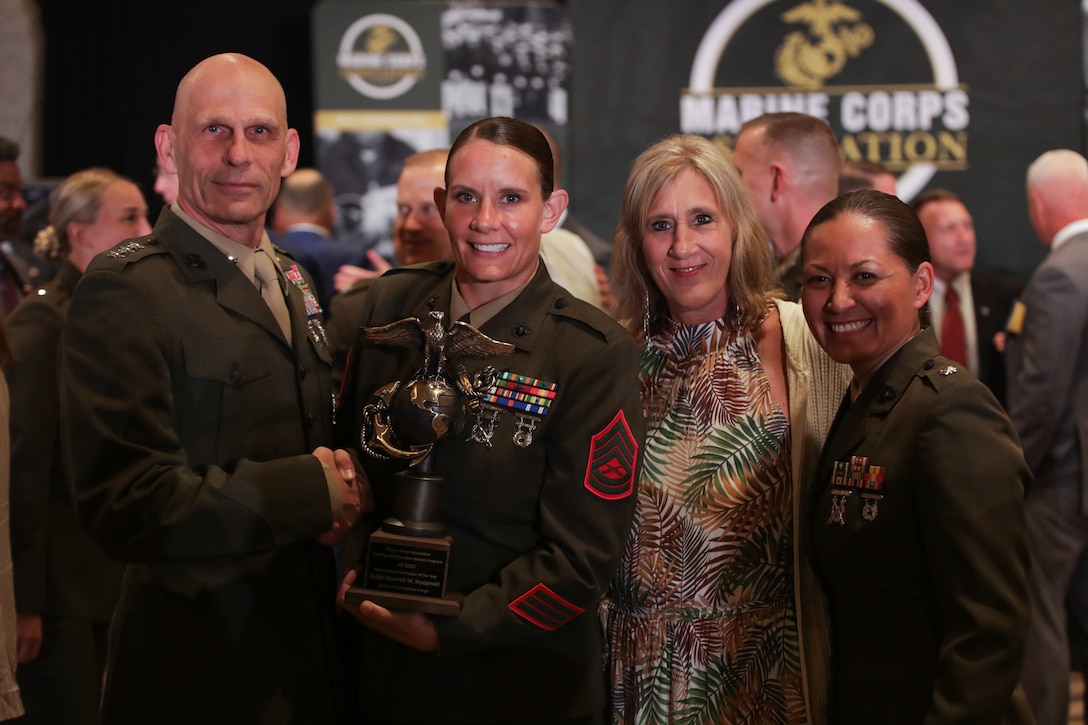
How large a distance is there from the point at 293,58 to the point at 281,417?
4.76 metres

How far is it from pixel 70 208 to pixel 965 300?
3858mm

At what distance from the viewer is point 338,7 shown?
602 cm

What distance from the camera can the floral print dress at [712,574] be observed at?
7.47ft

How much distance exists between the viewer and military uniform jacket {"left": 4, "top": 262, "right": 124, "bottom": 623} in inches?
125

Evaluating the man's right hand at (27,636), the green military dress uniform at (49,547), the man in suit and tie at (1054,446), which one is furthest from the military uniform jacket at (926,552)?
the man in suit and tie at (1054,446)

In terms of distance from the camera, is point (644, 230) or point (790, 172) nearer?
point (644, 230)

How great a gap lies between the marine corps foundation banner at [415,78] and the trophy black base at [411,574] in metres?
4.28

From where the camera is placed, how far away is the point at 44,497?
126 inches

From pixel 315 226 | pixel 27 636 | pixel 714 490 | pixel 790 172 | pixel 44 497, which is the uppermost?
pixel 315 226

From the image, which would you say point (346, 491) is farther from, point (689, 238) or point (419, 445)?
point (689, 238)

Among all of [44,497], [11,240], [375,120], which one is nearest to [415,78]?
A: [375,120]

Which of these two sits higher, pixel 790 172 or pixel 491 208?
pixel 790 172

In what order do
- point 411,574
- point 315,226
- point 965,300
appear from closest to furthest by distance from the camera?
point 411,574 < point 965,300 < point 315,226

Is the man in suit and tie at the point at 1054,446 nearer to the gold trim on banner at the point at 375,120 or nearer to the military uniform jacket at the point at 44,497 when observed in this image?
the gold trim on banner at the point at 375,120
